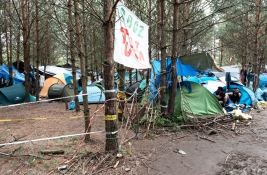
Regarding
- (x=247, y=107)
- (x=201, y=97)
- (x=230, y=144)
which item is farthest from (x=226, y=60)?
(x=230, y=144)

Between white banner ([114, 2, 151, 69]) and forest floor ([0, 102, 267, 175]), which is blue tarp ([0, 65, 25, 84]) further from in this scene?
white banner ([114, 2, 151, 69])

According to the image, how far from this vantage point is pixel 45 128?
5.77 m

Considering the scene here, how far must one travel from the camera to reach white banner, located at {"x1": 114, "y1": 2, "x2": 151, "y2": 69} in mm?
3160

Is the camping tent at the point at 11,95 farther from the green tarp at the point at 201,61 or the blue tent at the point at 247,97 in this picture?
the blue tent at the point at 247,97

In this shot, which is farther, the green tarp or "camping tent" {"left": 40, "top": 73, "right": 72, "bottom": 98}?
"camping tent" {"left": 40, "top": 73, "right": 72, "bottom": 98}

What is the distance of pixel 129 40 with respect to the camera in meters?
3.53


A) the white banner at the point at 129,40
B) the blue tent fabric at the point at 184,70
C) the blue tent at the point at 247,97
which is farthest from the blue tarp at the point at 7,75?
the blue tent at the point at 247,97

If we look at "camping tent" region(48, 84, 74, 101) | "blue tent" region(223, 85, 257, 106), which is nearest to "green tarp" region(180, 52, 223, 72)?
"blue tent" region(223, 85, 257, 106)

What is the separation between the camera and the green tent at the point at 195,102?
641 cm

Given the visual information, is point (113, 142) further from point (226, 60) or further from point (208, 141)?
point (226, 60)

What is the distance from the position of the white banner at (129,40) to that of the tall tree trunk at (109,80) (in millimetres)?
214

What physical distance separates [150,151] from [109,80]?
1.74m

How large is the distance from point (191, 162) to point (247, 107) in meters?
5.91

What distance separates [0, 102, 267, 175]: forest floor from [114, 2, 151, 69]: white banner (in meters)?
1.42
